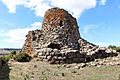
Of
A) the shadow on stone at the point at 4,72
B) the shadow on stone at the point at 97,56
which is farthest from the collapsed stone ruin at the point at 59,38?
the shadow on stone at the point at 4,72

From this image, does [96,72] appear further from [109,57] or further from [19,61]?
[19,61]

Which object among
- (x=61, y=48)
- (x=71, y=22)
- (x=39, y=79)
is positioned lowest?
(x=39, y=79)

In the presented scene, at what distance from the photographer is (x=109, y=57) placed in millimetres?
45188

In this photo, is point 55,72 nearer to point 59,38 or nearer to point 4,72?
point 4,72

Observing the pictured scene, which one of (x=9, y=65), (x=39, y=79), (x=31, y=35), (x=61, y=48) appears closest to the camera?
(x=39, y=79)

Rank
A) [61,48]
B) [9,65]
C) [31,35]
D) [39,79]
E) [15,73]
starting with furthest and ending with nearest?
[31,35], [61,48], [9,65], [15,73], [39,79]

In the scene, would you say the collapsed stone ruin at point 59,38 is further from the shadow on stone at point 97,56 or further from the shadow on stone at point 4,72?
the shadow on stone at point 4,72

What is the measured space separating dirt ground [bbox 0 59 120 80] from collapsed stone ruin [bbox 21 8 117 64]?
688 centimetres

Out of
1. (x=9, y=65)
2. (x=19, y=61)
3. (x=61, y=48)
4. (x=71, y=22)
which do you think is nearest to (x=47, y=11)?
(x=71, y=22)

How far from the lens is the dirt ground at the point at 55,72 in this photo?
30.8 metres

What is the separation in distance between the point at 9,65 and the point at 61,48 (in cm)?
1063

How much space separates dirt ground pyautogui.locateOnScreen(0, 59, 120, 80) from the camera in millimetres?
30812

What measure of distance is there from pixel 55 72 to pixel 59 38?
15.5 m

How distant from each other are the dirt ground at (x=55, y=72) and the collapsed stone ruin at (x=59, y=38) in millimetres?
6876
